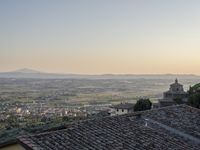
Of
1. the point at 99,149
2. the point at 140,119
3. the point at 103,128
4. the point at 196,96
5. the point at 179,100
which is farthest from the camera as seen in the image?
the point at 179,100

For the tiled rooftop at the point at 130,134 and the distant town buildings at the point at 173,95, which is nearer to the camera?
the tiled rooftop at the point at 130,134

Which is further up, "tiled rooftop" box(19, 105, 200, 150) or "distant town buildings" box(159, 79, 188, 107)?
"tiled rooftop" box(19, 105, 200, 150)

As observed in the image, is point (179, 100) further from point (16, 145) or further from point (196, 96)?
point (16, 145)

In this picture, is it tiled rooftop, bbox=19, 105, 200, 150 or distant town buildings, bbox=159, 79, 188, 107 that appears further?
distant town buildings, bbox=159, 79, 188, 107

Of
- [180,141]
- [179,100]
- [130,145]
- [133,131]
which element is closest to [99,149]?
[130,145]

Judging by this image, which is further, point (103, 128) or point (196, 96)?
point (196, 96)

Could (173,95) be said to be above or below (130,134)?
below

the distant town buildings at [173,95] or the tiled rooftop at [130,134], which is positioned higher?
the tiled rooftop at [130,134]

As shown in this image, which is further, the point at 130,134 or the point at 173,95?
the point at 173,95
